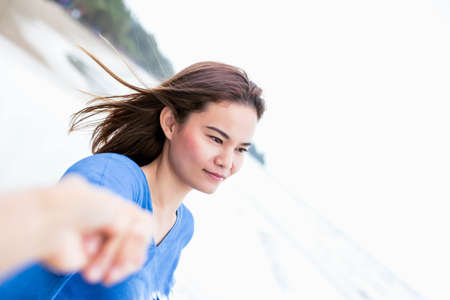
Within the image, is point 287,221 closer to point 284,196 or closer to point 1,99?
point 284,196

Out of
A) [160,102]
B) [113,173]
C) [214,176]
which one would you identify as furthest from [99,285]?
[160,102]

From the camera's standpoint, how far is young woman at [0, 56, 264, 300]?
0.68 m

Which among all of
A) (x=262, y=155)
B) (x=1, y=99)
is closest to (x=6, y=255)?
(x=1, y=99)

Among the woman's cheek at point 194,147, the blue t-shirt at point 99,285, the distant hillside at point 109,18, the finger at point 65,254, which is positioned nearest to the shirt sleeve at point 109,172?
the blue t-shirt at point 99,285

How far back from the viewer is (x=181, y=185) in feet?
2.35

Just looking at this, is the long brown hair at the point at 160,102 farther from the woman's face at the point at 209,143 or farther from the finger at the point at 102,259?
the finger at the point at 102,259

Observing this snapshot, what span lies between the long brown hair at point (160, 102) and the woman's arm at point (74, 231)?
539mm

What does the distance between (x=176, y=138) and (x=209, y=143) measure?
8 cm

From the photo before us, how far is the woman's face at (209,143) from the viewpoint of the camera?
68cm

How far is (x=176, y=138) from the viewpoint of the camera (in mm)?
709

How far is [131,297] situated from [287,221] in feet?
8.67

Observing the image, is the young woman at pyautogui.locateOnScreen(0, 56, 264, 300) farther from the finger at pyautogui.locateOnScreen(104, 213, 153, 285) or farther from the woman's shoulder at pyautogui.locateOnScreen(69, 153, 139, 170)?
the finger at pyautogui.locateOnScreen(104, 213, 153, 285)

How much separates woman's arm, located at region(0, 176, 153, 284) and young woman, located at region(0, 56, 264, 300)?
362mm

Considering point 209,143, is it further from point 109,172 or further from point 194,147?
point 109,172
